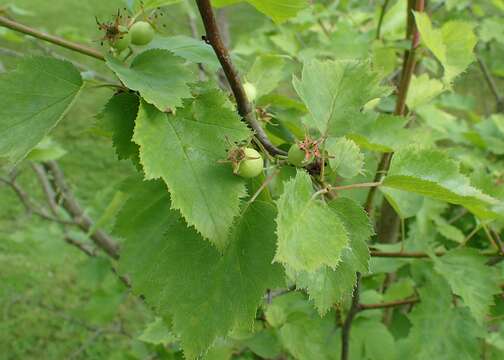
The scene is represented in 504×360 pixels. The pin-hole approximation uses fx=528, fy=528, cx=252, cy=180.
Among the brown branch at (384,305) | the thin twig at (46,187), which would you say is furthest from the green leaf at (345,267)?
the thin twig at (46,187)

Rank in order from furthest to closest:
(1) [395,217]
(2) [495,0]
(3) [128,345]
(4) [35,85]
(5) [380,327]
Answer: (3) [128,345], (2) [495,0], (1) [395,217], (5) [380,327], (4) [35,85]

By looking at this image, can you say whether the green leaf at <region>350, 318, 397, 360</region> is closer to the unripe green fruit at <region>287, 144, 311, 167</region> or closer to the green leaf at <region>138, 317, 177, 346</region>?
the green leaf at <region>138, 317, 177, 346</region>

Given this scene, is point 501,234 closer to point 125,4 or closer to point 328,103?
point 328,103

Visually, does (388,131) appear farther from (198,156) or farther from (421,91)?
(198,156)

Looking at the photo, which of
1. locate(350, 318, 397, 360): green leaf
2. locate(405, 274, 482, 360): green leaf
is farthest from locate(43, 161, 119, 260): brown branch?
locate(405, 274, 482, 360): green leaf

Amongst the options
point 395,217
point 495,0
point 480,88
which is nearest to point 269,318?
point 395,217

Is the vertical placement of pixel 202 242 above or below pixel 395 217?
above

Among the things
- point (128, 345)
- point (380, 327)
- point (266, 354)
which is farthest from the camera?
point (128, 345)

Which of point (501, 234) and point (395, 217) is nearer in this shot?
point (501, 234)
